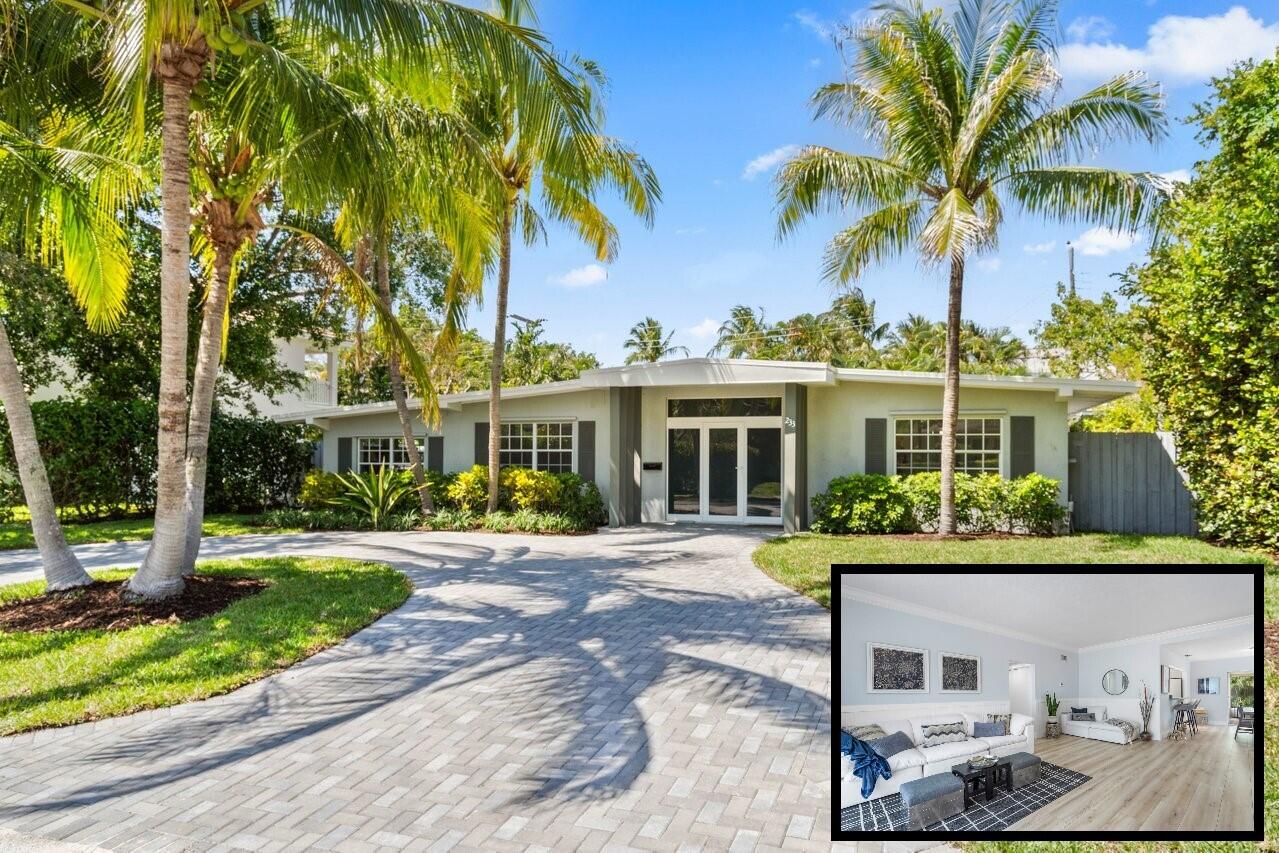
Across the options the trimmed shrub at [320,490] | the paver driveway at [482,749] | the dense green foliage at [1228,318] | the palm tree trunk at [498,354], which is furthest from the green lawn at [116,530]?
the dense green foliage at [1228,318]

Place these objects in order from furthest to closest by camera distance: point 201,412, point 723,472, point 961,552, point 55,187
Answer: point 723,472
point 961,552
point 201,412
point 55,187

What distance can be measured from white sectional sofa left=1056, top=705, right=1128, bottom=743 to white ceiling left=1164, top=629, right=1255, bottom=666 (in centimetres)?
19

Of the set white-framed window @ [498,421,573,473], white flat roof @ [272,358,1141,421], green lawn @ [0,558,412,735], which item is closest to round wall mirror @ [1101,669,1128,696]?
green lawn @ [0,558,412,735]

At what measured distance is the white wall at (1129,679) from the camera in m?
1.39

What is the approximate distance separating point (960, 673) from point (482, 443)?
14316mm

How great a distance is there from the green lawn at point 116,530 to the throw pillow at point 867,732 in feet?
39.0

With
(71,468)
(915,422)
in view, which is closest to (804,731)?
(915,422)

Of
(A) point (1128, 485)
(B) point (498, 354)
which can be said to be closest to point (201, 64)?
(B) point (498, 354)

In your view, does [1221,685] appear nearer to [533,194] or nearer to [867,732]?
[867,732]

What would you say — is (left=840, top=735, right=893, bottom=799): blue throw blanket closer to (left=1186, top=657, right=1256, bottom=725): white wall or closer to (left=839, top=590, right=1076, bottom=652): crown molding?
(left=839, top=590, right=1076, bottom=652): crown molding

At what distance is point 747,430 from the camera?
13820mm

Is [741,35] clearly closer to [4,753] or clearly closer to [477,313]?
[477,313]

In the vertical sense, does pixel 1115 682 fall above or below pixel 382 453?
below

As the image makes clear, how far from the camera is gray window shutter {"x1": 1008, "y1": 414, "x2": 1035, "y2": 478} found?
40.7 ft
